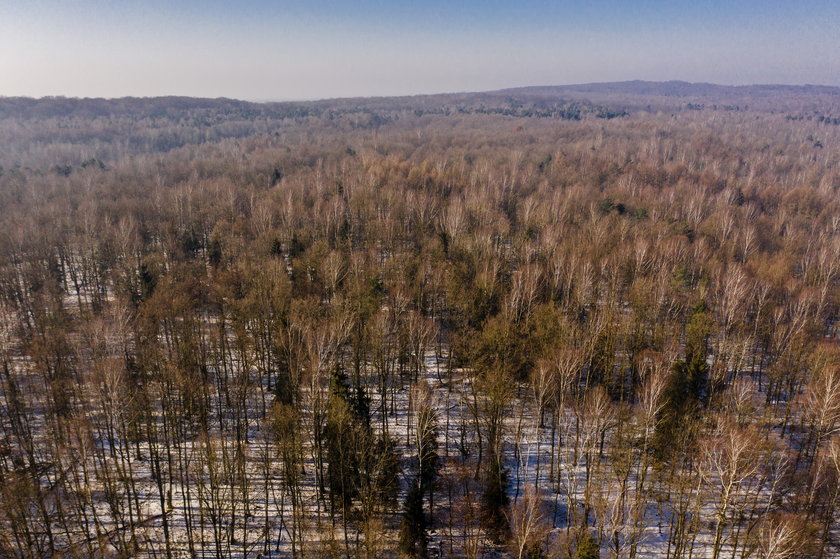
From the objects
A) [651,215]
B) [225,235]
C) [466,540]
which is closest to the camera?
[466,540]

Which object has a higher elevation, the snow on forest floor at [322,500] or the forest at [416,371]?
the forest at [416,371]

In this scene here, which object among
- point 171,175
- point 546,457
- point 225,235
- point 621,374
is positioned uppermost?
point 171,175

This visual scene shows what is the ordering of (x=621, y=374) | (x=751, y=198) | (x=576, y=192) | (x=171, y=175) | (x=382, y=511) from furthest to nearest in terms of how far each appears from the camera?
(x=171, y=175) < (x=751, y=198) < (x=576, y=192) < (x=621, y=374) < (x=382, y=511)

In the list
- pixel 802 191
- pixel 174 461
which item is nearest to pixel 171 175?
pixel 174 461

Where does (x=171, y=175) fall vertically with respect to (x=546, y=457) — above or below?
above

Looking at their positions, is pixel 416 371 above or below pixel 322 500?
above

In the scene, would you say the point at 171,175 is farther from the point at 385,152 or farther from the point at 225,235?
the point at 385,152

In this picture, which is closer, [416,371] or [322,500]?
[322,500]

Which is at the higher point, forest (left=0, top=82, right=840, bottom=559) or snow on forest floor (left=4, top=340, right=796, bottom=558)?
forest (left=0, top=82, right=840, bottom=559)
